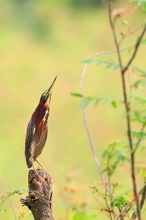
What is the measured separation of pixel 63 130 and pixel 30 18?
23.2 feet

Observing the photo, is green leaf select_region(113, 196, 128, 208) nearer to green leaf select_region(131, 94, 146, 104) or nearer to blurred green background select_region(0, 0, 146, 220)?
green leaf select_region(131, 94, 146, 104)

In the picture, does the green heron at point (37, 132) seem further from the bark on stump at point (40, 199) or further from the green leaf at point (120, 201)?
the green leaf at point (120, 201)

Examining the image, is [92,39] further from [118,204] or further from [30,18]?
[118,204]

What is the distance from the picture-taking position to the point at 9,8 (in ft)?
55.2

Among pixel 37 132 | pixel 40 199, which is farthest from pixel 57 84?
pixel 40 199

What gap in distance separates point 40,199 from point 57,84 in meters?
8.76

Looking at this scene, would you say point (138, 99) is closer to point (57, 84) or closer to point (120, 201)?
point (120, 201)

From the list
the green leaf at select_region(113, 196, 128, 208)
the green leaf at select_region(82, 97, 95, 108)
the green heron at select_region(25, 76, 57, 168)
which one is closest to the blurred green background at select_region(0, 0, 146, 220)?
the green heron at select_region(25, 76, 57, 168)

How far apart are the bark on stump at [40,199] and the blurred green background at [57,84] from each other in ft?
1.53

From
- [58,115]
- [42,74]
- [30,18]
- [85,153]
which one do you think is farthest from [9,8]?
[85,153]

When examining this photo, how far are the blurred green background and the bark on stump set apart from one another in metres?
0.47

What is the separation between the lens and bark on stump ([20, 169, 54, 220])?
290 cm

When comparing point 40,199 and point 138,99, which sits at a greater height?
point 138,99

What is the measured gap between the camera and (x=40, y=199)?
2.92 metres
